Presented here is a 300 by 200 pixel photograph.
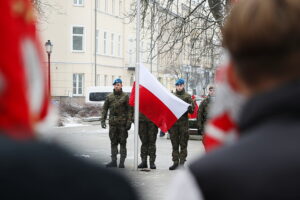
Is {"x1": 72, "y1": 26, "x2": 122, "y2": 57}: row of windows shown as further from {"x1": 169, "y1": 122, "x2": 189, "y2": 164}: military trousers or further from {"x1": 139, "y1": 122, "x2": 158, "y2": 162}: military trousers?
{"x1": 169, "y1": 122, "x2": 189, "y2": 164}: military trousers

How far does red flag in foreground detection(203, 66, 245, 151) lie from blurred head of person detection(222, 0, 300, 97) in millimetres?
91

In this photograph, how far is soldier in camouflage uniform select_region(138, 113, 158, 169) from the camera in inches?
483

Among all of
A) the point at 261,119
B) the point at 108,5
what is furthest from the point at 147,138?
the point at 108,5

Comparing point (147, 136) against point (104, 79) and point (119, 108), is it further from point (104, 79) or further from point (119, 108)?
point (104, 79)

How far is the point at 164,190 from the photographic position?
31.5ft

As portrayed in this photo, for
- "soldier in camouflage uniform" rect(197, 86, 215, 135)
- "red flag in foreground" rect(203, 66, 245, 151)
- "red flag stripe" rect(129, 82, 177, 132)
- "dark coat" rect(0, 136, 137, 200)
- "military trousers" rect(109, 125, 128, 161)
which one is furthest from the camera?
"soldier in camouflage uniform" rect(197, 86, 215, 135)

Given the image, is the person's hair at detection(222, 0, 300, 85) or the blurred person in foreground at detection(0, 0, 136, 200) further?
the person's hair at detection(222, 0, 300, 85)

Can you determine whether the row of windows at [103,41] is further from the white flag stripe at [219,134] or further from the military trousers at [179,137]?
the white flag stripe at [219,134]

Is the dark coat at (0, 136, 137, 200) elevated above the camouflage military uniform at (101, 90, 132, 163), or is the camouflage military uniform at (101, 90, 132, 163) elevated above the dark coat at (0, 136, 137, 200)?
the dark coat at (0, 136, 137, 200)

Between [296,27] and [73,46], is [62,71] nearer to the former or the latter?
[73,46]

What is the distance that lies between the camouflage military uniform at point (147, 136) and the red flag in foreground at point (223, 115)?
10541mm

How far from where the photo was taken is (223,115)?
5.52 ft

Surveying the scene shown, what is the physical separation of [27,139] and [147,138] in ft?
37.0

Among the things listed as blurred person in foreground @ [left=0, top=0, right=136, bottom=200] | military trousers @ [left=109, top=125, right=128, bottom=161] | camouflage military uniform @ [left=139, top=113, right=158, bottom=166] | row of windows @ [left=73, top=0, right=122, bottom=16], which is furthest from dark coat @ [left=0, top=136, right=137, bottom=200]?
row of windows @ [left=73, top=0, right=122, bottom=16]
